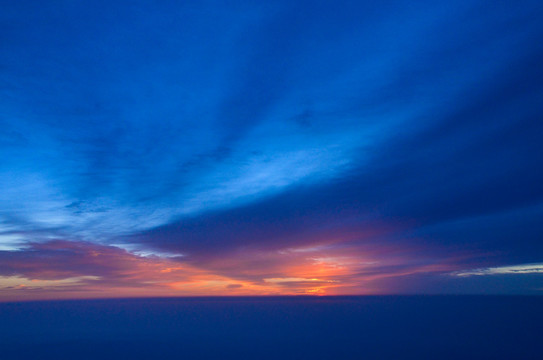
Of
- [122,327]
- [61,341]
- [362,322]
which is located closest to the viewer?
[61,341]

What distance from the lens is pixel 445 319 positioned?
156 meters

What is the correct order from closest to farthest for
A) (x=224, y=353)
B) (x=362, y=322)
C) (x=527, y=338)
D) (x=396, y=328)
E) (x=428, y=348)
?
(x=428, y=348) → (x=527, y=338) → (x=224, y=353) → (x=396, y=328) → (x=362, y=322)

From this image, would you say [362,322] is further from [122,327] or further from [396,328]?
[122,327]

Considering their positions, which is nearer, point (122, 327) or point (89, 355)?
point (89, 355)

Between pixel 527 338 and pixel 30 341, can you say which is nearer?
pixel 527 338

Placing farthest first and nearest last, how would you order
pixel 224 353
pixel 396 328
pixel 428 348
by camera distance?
pixel 396 328
pixel 224 353
pixel 428 348

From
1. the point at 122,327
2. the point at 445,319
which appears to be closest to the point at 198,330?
the point at 122,327

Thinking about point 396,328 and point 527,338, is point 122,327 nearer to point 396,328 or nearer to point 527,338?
point 396,328

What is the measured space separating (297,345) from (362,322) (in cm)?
6323

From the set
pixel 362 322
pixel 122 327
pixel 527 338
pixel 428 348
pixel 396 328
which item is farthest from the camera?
pixel 122 327

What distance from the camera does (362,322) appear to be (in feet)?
534

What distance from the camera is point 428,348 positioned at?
95.2 metres

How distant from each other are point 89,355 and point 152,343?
97.1 feet

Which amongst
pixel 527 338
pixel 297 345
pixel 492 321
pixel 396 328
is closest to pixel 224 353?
pixel 297 345
